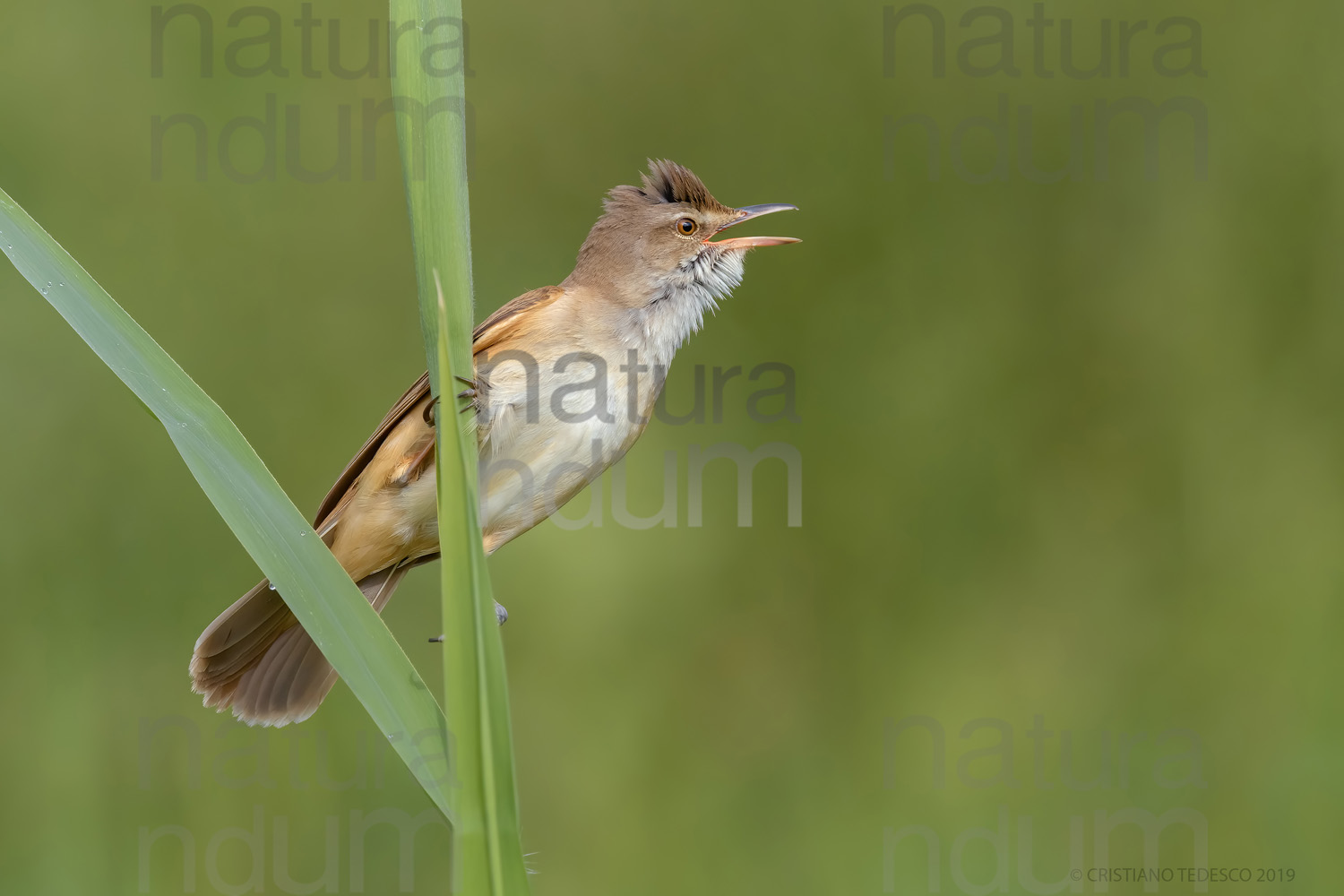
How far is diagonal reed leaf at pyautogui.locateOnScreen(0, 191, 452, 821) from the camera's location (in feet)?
4.93

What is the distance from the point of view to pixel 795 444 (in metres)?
4.53

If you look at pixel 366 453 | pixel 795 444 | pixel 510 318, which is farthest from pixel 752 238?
pixel 795 444

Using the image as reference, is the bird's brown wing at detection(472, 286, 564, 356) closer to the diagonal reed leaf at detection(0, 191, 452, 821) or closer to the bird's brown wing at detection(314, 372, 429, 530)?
the bird's brown wing at detection(314, 372, 429, 530)

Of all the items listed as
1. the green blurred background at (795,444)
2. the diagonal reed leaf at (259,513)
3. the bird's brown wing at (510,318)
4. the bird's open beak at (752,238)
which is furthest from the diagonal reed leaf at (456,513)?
the green blurred background at (795,444)

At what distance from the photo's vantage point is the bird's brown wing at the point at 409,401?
2.78 m

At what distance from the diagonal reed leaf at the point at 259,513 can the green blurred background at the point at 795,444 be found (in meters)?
2.56

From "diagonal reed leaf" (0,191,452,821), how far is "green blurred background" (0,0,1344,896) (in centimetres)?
256

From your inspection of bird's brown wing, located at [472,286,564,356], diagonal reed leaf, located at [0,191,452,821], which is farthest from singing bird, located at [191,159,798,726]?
diagonal reed leaf, located at [0,191,452,821]

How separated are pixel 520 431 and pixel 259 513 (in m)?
1.28

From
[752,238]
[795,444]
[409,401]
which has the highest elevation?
[752,238]

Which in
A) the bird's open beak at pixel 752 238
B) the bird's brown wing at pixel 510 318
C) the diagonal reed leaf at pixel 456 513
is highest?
the bird's open beak at pixel 752 238

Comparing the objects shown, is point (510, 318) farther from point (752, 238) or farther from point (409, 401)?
point (752, 238)

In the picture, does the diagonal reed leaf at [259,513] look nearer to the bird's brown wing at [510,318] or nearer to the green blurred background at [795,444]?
the bird's brown wing at [510,318]

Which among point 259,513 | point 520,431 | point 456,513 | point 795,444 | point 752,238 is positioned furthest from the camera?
point 795,444
